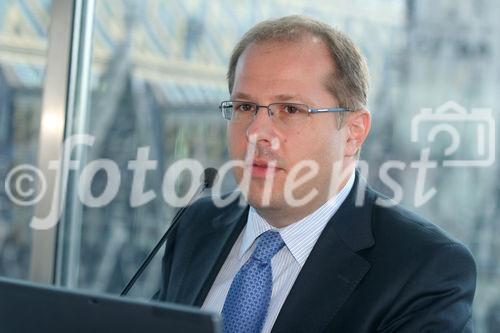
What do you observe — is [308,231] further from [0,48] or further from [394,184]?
[0,48]

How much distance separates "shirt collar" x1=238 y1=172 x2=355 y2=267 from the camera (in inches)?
71.6

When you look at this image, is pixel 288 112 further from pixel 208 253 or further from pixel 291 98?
pixel 208 253

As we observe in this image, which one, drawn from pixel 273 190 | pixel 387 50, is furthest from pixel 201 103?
pixel 273 190

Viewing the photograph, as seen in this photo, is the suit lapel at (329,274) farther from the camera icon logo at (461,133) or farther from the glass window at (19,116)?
the glass window at (19,116)

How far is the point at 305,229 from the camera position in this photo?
1.84 m

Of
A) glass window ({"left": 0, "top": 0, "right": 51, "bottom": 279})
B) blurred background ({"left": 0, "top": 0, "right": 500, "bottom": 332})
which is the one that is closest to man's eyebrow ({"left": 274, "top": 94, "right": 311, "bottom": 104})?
blurred background ({"left": 0, "top": 0, "right": 500, "bottom": 332})

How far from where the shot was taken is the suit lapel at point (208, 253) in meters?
1.95

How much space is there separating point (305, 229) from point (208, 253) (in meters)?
0.35

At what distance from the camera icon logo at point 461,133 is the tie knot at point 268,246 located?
2.11 feet

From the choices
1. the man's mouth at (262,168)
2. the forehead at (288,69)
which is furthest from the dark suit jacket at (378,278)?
the forehead at (288,69)

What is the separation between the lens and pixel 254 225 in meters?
1.95

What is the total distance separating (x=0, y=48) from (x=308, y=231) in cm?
179

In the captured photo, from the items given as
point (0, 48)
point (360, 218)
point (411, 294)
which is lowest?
point (411, 294)
